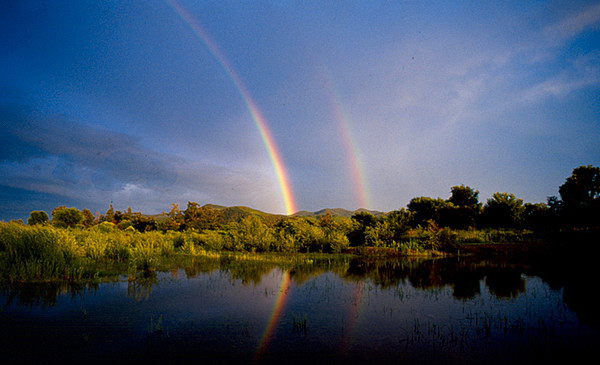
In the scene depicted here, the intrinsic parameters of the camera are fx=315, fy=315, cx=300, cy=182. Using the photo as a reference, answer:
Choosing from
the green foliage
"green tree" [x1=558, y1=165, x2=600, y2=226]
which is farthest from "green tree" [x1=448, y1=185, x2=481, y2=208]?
the green foliage

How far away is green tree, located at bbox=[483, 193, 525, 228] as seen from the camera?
162 ft

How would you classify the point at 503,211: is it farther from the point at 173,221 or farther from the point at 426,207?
the point at 173,221

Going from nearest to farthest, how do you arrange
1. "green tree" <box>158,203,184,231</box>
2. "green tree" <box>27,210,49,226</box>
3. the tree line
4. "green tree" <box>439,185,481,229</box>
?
the tree line → "green tree" <box>158,203,184,231</box> → "green tree" <box>27,210,49,226</box> → "green tree" <box>439,185,481,229</box>

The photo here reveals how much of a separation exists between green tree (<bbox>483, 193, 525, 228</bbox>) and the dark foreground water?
42.8 metres

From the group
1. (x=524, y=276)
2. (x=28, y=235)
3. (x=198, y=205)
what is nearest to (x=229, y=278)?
(x=28, y=235)

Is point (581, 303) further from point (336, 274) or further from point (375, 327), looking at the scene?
point (336, 274)

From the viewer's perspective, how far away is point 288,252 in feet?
74.1

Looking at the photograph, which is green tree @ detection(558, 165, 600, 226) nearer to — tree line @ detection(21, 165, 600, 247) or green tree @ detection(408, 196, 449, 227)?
tree line @ detection(21, 165, 600, 247)

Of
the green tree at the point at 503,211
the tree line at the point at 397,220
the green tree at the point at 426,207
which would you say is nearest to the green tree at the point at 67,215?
the tree line at the point at 397,220

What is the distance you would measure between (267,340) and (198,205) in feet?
124

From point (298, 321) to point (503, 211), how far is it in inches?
2127

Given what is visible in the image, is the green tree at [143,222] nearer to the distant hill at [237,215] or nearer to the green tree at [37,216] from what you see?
the distant hill at [237,215]

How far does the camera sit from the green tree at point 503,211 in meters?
49.4

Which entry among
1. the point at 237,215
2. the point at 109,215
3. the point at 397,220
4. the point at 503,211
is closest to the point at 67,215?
the point at 109,215
